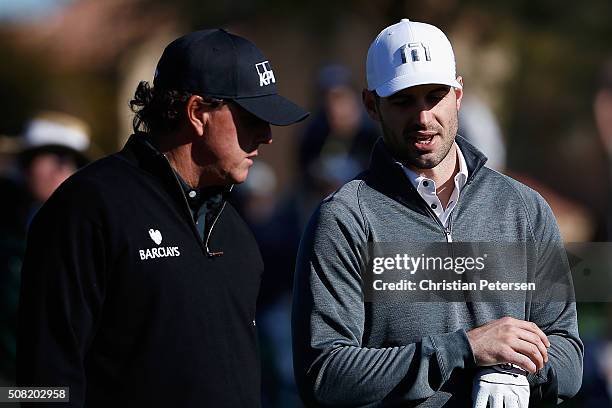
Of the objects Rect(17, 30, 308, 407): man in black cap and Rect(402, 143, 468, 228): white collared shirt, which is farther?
Rect(402, 143, 468, 228): white collared shirt

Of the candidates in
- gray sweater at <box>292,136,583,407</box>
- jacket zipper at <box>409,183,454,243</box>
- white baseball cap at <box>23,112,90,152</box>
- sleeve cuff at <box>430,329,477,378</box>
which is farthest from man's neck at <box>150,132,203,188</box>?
white baseball cap at <box>23,112,90,152</box>

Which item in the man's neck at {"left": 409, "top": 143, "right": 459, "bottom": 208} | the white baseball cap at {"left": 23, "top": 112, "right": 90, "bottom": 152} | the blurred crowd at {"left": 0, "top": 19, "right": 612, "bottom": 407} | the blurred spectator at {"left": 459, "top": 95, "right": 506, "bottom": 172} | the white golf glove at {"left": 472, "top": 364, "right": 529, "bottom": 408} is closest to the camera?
the white golf glove at {"left": 472, "top": 364, "right": 529, "bottom": 408}

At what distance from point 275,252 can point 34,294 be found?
5424 millimetres

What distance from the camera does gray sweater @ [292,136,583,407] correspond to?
156 inches

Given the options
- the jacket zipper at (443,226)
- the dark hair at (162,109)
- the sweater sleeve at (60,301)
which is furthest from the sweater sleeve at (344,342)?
the sweater sleeve at (60,301)

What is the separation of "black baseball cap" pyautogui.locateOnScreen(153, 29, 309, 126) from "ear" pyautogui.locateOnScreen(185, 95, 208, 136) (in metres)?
0.03

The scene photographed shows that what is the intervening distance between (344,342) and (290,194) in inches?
230

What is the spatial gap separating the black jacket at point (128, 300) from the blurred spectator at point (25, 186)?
2.68m

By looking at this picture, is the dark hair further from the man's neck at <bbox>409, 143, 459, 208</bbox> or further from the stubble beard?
the man's neck at <bbox>409, 143, 459, 208</bbox>

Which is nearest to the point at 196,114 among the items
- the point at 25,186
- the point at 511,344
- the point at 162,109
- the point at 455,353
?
the point at 162,109

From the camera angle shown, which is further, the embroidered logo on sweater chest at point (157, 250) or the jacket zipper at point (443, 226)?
the jacket zipper at point (443, 226)

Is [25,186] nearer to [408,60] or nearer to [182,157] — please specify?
[182,157]

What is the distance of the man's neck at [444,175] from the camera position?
4.23 metres

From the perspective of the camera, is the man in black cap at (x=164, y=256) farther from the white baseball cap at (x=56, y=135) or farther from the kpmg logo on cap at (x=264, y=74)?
the white baseball cap at (x=56, y=135)
